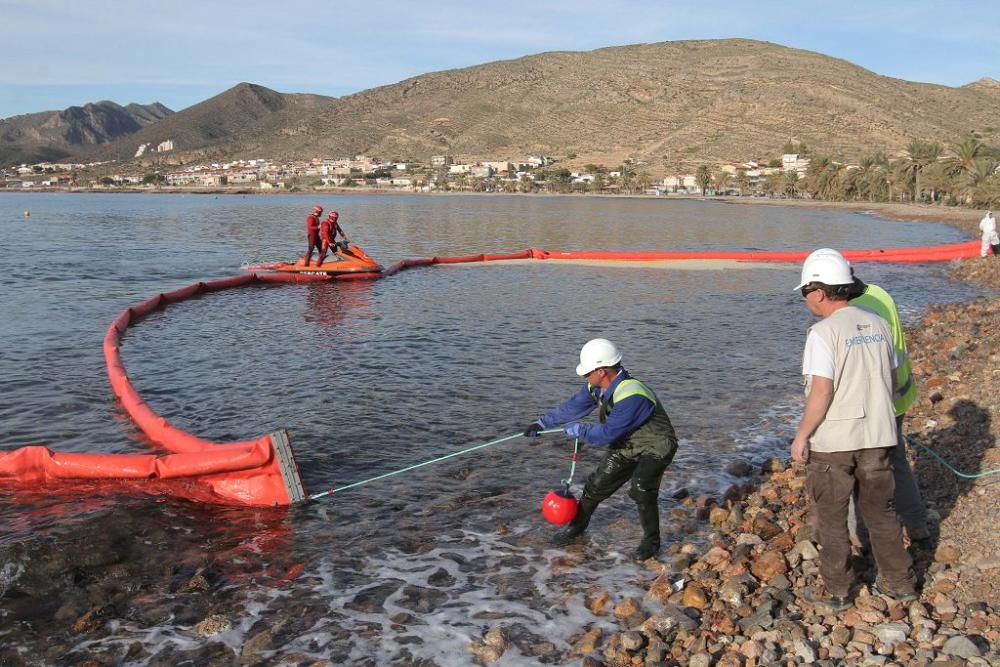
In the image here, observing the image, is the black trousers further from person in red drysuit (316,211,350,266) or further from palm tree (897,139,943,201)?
palm tree (897,139,943,201)

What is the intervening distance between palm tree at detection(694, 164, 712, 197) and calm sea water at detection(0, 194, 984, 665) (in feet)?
410

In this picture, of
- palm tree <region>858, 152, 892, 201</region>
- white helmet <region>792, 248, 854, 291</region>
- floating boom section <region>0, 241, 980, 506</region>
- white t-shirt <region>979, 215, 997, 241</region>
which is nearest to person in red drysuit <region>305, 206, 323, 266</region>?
floating boom section <region>0, 241, 980, 506</region>

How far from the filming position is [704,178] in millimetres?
144875

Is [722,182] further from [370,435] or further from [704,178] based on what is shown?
[370,435]

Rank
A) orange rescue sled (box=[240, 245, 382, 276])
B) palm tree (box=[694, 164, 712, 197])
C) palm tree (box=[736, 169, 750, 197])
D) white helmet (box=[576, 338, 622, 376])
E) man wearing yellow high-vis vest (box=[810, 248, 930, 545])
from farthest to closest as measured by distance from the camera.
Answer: palm tree (box=[694, 164, 712, 197]) → palm tree (box=[736, 169, 750, 197]) → orange rescue sled (box=[240, 245, 382, 276]) → white helmet (box=[576, 338, 622, 376]) → man wearing yellow high-vis vest (box=[810, 248, 930, 545])

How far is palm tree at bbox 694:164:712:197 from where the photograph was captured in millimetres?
144500

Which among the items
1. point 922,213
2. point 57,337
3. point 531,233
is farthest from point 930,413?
point 922,213

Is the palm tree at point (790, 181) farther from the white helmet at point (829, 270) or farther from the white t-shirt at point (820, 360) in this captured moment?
the white t-shirt at point (820, 360)

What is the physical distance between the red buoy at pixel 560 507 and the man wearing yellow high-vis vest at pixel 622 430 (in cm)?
17

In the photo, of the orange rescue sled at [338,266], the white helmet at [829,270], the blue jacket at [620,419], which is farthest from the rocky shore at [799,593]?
the orange rescue sled at [338,266]

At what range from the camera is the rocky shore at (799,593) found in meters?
4.76

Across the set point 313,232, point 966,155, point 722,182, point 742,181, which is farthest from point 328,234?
point 722,182

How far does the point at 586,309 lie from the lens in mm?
20234

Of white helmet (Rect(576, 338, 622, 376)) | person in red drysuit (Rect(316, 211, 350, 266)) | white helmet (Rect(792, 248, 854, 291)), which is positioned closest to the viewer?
white helmet (Rect(792, 248, 854, 291))
